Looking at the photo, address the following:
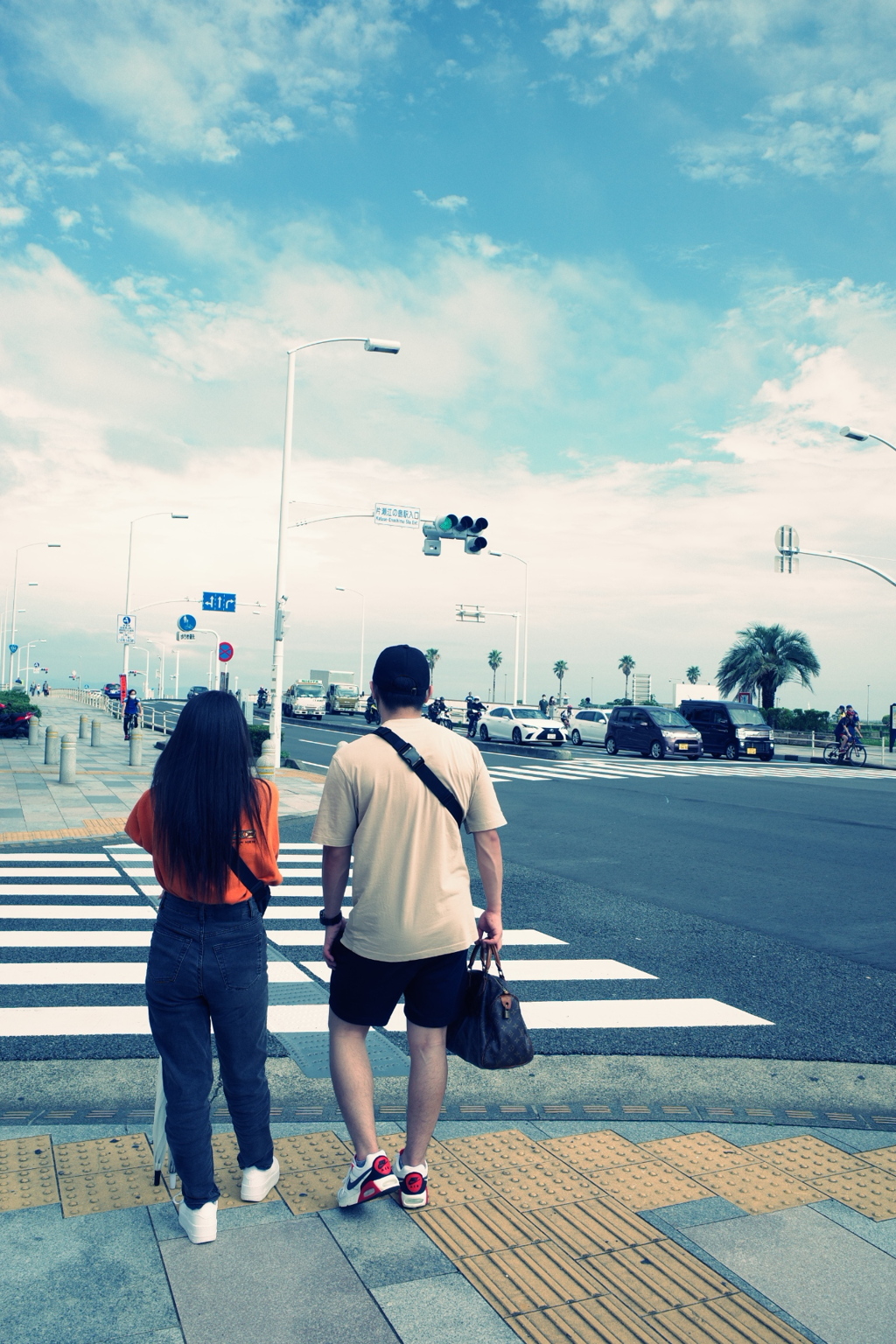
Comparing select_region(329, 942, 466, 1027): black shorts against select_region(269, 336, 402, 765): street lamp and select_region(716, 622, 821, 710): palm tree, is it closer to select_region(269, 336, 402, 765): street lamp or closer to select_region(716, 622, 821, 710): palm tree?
select_region(269, 336, 402, 765): street lamp

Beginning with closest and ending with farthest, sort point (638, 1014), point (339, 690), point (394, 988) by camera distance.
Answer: point (394, 988), point (638, 1014), point (339, 690)

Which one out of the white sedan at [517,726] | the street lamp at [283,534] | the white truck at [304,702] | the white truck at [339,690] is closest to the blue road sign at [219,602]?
the street lamp at [283,534]

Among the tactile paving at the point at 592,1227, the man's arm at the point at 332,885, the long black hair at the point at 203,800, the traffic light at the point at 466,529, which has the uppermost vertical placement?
the traffic light at the point at 466,529

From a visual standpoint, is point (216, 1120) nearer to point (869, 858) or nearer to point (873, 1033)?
point (873, 1033)

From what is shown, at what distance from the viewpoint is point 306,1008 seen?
581cm

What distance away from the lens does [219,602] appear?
25.6 meters

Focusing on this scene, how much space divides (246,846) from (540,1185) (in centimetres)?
161

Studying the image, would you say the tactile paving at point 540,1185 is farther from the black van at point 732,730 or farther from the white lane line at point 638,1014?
the black van at point 732,730

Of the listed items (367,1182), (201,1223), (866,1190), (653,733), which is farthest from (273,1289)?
(653,733)

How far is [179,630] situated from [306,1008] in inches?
1042

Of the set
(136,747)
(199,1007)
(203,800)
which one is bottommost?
(136,747)

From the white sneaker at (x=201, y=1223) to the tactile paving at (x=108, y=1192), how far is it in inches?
11.9

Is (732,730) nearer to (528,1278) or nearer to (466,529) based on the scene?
(466,529)

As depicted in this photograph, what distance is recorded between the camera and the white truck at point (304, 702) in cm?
5703
